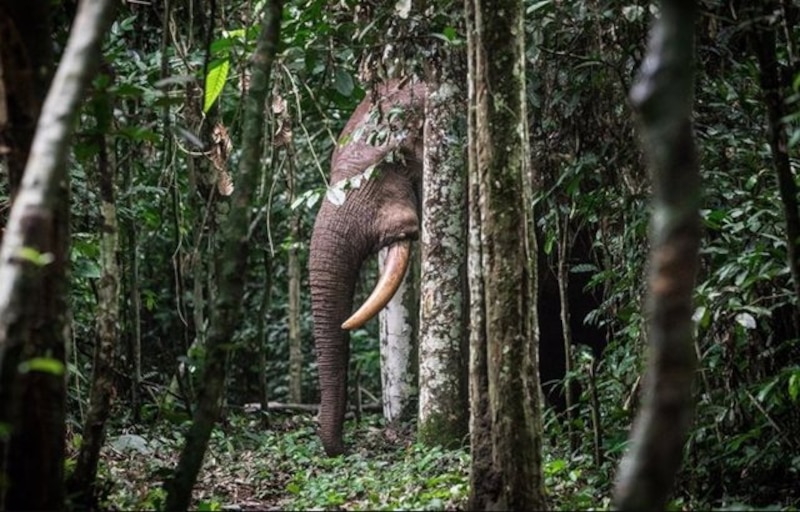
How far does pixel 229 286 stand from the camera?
13.0ft

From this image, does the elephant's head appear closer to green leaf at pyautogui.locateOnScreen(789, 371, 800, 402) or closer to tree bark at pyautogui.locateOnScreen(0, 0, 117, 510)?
green leaf at pyautogui.locateOnScreen(789, 371, 800, 402)

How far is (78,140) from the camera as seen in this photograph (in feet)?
13.3

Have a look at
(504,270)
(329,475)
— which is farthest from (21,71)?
(329,475)

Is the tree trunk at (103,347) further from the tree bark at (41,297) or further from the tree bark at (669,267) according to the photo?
the tree bark at (669,267)

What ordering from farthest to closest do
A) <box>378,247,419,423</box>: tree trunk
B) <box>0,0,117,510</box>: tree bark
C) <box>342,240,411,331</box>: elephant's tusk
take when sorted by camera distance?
<box>378,247,419,423</box>: tree trunk
<box>342,240,411,331</box>: elephant's tusk
<box>0,0,117,510</box>: tree bark

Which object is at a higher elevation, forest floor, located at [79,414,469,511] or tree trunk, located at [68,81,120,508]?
tree trunk, located at [68,81,120,508]

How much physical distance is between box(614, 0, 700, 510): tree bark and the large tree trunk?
4.63ft

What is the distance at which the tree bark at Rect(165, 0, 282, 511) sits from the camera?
3.91 m

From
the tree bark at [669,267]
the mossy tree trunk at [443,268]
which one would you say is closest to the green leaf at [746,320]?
the tree bark at [669,267]

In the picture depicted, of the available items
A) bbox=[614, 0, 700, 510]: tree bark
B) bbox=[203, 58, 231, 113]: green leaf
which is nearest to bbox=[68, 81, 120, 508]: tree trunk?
bbox=[203, 58, 231, 113]: green leaf

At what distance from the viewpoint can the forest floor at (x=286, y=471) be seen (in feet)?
Answer: 15.3

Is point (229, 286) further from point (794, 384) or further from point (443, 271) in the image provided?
point (443, 271)

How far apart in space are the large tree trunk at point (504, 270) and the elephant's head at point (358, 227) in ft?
11.6

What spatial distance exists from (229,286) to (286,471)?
9.57 ft
